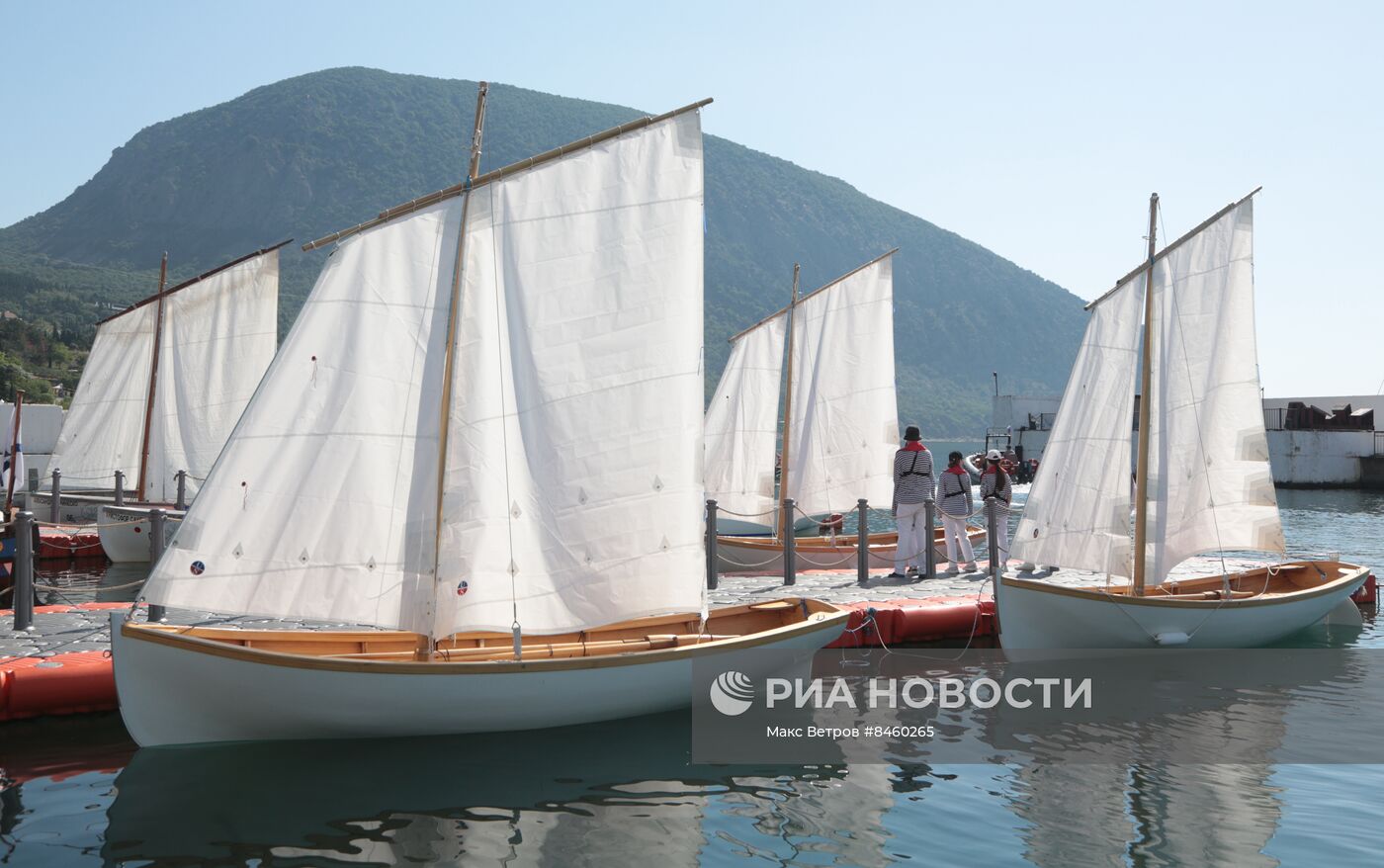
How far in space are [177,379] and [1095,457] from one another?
24.1 meters

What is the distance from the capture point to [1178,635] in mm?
15570

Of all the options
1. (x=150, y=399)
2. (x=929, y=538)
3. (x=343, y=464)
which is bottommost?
(x=929, y=538)

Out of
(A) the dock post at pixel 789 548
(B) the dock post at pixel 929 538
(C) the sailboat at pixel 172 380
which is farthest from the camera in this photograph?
(C) the sailboat at pixel 172 380

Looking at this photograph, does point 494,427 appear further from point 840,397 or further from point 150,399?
point 150,399

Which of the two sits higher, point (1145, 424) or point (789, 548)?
point (1145, 424)

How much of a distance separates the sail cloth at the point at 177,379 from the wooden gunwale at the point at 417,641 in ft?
61.7

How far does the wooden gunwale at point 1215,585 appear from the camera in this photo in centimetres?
1434

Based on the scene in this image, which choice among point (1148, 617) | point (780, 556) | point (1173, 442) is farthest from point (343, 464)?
point (780, 556)

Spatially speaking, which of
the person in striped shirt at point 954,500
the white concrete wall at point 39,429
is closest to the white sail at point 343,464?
the person in striped shirt at point 954,500

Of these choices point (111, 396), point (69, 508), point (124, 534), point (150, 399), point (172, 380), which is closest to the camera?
point (124, 534)

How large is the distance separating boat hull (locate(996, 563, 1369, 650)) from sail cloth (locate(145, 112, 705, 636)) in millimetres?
4985

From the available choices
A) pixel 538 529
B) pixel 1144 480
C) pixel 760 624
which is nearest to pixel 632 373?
pixel 538 529

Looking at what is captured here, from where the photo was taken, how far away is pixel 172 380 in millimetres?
28703

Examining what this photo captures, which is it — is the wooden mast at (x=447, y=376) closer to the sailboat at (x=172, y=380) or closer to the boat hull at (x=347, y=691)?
the boat hull at (x=347, y=691)
